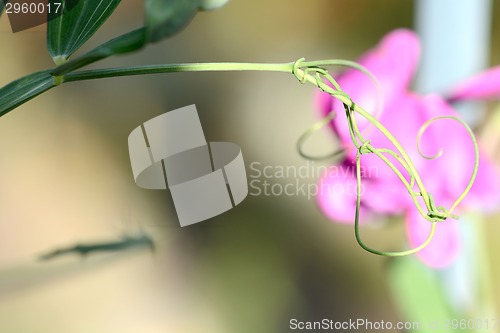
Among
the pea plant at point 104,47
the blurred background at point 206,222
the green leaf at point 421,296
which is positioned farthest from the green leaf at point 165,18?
the blurred background at point 206,222

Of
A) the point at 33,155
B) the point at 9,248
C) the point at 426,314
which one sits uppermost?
the point at 33,155

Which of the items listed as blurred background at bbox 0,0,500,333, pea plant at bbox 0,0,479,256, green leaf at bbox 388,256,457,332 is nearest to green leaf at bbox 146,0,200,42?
pea plant at bbox 0,0,479,256

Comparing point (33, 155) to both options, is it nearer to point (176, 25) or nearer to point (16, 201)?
point (16, 201)

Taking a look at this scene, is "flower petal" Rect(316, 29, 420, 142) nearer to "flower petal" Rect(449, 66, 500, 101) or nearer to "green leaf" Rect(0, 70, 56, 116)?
"flower petal" Rect(449, 66, 500, 101)

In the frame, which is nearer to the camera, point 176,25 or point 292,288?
point 176,25

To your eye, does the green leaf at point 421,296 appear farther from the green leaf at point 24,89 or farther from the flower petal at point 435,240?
the green leaf at point 24,89

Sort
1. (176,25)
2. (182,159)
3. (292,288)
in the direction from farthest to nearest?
(292,288) → (182,159) → (176,25)

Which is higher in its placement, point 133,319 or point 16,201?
point 16,201

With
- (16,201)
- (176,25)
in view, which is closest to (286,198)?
(16,201)

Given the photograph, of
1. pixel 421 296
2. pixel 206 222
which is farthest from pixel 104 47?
pixel 206 222
